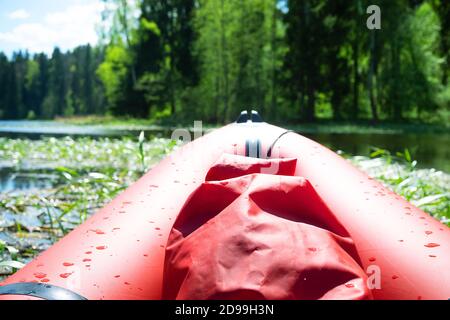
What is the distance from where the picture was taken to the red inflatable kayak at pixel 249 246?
865 mm

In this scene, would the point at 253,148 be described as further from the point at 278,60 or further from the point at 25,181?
the point at 278,60

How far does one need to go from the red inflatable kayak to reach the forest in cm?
1782

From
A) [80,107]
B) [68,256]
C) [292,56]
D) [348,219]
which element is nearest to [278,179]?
[348,219]

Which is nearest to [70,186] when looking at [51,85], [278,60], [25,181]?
[25,181]

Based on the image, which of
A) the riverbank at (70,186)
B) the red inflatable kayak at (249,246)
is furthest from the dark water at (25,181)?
the red inflatable kayak at (249,246)

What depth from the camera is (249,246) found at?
2.98 feet

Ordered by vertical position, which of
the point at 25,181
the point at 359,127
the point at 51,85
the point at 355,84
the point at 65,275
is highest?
the point at 51,85

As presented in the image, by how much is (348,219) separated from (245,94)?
2192cm

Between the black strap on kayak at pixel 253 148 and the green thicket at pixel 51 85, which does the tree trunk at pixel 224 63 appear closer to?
the black strap on kayak at pixel 253 148

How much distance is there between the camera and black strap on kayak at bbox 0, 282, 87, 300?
92 cm

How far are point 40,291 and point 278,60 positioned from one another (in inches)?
835

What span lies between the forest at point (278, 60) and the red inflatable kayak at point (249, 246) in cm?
1782

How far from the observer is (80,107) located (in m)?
48.4
